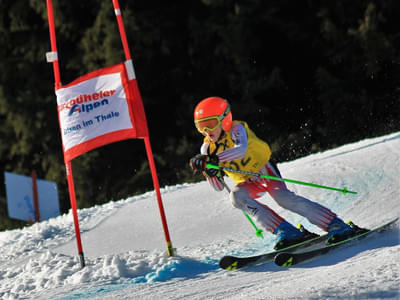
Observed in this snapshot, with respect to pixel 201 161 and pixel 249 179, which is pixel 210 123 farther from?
pixel 249 179

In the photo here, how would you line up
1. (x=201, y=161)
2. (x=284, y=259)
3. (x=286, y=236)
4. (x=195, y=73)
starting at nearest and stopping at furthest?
(x=284, y=259)
(x=201, y=161)
(x=286, y=236)
(x=195, y=73)

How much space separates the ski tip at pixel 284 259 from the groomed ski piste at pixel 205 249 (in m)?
0.05

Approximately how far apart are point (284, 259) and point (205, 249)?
47.4 inches

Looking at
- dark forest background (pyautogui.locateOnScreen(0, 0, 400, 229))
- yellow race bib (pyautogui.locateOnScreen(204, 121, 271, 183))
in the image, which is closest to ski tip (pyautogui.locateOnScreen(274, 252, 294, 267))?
yellow race bib (pyautogui.locateOnScreen(204, 121, 271, 183))

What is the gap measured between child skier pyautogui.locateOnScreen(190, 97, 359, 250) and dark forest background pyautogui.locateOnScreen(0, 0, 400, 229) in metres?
6.79

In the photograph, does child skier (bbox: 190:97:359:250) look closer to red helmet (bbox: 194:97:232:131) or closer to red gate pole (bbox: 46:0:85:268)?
red helmet (bbox: 194:97:232:131)

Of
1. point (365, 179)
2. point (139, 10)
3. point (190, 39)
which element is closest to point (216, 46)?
point (190, 39)

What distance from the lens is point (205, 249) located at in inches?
203

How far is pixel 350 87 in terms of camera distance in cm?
1186

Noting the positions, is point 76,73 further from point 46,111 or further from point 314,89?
point 314,89

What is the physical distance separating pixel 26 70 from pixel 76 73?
106 cm

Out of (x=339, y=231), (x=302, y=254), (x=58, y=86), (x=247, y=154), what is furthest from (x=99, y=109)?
(x=339, y=231)

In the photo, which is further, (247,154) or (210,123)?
(247,154)

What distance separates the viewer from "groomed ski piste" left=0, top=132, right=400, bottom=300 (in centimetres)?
370
